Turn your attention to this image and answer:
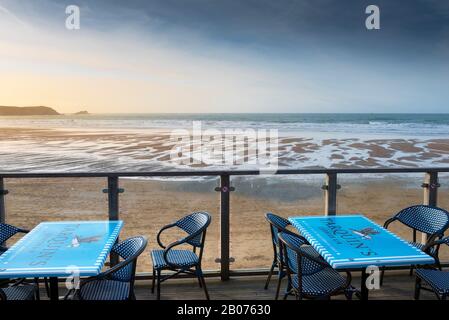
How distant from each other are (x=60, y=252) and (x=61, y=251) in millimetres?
20

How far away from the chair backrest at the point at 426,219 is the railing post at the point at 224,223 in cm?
176

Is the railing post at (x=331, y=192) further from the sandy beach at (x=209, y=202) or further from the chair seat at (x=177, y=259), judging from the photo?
the sandy beach at (x=209, y=202)

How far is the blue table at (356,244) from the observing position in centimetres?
272

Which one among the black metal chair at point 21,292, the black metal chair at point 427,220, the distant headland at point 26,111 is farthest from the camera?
the distant headland at point 26,111

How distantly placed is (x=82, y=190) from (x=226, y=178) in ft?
20.8

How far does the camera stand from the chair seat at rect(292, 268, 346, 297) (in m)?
2.86

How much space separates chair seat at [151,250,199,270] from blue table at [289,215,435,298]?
1004 mm


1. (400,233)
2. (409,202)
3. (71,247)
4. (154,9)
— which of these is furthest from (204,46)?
(71,247)

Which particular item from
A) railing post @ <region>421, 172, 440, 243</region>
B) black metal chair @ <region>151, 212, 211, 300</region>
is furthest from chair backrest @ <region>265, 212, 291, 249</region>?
railing post @ <region>421, 172, 440, 243</region>

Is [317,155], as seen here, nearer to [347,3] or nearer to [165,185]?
[347,3]

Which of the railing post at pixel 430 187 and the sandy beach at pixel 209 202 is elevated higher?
the railing post at pixel 430 187

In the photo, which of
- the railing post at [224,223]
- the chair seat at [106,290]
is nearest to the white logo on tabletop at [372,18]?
the railing post at [224,223]

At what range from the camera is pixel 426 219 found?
12.7 ft

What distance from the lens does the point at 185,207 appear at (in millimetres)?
8578
